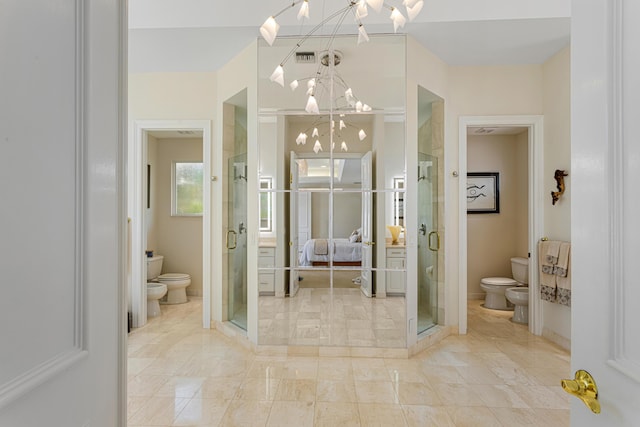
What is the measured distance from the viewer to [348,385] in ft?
8.41

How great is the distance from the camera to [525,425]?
6.77 feet

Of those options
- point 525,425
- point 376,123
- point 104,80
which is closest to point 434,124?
point 376,123

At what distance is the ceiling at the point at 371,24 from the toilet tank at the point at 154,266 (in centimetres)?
263

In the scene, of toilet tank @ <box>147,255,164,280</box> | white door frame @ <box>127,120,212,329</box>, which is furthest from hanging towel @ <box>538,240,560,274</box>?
toilet tank @ <box>147,255,164,280</box>

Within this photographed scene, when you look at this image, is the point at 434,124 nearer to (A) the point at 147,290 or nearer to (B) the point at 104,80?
(B) the point at 104,80

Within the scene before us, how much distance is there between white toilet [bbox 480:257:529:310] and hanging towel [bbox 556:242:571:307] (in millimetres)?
1077

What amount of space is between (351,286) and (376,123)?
152cm

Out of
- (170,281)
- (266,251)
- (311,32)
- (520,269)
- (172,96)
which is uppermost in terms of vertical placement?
(311,32)

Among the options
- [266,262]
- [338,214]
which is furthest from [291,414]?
[338,214]

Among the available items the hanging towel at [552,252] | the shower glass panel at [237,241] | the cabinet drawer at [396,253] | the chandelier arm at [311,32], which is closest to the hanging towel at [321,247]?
the cabinet drawer at [396,253]

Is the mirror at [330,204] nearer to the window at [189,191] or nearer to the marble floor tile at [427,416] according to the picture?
the marble floor tile at [427,416]

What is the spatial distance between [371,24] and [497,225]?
11.4 ft

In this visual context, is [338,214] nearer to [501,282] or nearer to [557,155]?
[557,155]

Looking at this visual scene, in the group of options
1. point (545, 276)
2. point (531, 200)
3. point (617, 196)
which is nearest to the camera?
point (617, 196)
